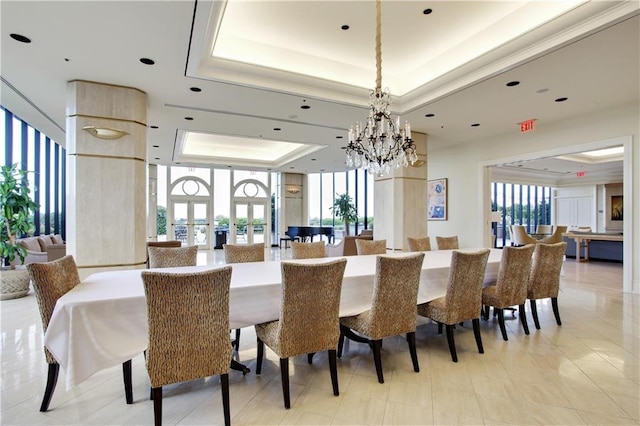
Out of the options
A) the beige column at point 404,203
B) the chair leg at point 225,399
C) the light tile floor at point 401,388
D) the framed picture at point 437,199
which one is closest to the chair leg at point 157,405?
the light tile floor at point 401,388

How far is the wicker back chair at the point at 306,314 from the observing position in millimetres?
2152

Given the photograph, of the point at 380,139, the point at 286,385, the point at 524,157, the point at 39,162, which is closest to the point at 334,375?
the point at 286,385

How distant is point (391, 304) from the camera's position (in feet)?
8.49

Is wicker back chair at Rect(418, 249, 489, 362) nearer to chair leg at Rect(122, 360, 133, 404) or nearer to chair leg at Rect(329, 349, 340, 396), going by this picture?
chair leg at Rect(329, 349, 340, 396)

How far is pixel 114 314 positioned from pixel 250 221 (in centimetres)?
1111

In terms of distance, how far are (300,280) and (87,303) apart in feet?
4.22

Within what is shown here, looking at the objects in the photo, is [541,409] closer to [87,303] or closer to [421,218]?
[87,303]

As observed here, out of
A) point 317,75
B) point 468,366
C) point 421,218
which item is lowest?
point 468,366

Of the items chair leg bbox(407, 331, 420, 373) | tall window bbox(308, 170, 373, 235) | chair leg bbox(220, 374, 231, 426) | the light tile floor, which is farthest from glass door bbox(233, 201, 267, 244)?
chair leg bbox(220, 374, 231, 426)

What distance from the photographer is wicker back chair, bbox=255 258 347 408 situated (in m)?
2.15

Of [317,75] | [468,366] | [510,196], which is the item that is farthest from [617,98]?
[510,196]

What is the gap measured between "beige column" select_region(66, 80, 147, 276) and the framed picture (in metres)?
6.84

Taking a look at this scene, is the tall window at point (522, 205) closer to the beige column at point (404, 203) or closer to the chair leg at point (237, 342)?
the beige column at point (404, 203)

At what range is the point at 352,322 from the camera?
2.76 meters
